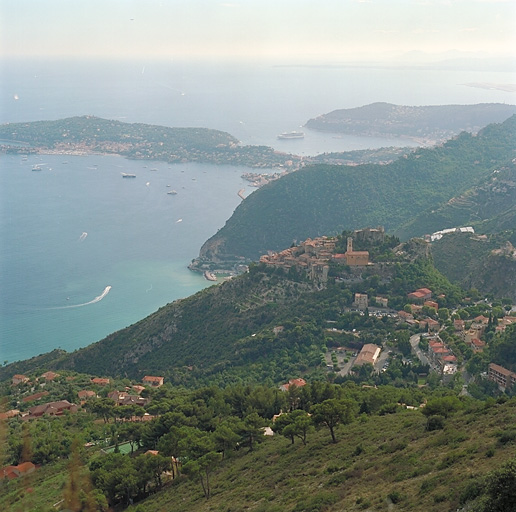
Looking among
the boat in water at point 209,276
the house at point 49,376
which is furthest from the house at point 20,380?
the boat in water at point 209,276

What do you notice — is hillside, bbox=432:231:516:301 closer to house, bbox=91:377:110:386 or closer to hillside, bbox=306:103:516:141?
house, bbox=91:377:110:386

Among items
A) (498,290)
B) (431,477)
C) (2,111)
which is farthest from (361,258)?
(2,111)

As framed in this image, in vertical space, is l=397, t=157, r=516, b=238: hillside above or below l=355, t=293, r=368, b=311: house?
above

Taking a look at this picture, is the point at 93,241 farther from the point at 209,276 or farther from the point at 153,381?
the point at 153,381

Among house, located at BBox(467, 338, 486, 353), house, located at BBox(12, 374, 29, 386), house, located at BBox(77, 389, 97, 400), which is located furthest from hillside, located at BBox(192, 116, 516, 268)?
house, located at BBox(77, 389, 97, 400)

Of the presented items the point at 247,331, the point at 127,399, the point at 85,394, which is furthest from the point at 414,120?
the point at 127,399

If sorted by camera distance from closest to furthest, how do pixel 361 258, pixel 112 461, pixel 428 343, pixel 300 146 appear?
pixel 112 461 → pixel 428 343 → pixel 361 258 → pixel 300 146

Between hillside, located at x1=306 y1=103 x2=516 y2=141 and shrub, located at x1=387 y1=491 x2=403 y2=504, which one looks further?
hillside, located at x1=306 y1=103 x2=516 y2=141

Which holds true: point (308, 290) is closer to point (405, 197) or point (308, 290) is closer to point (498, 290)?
point (498, 290)
